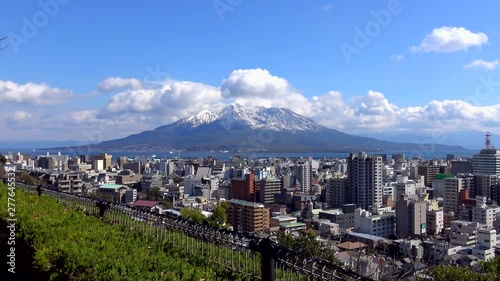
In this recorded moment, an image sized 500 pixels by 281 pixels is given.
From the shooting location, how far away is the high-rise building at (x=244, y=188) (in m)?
37.3

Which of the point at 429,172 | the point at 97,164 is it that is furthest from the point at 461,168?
the point at 97,164

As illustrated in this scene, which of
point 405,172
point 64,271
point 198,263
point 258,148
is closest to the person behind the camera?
point 64,271

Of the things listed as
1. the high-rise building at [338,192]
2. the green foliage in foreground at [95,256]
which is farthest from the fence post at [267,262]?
the high-rise building at [338,192]

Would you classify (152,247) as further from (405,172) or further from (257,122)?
(257,122)

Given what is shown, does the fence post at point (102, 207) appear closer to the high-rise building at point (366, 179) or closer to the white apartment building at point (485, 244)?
the white apartment building at point (485, 244)

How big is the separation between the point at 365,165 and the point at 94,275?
106 feet

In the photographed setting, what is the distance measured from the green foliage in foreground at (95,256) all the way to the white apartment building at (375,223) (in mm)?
22482

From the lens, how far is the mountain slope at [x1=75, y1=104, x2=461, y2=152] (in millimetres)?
108812

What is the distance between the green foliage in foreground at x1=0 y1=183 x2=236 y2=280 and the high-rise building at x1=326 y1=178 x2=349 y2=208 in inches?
1298

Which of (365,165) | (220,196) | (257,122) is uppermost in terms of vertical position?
(257,122)

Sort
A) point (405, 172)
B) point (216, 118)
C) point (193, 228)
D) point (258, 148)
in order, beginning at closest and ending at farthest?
point (193, 228), point (405, 172), point (258, 148), point (216, 118)

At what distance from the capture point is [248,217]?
23938 millimetres

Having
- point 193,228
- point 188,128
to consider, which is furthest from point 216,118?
point 193,228

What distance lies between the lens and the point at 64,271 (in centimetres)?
213
